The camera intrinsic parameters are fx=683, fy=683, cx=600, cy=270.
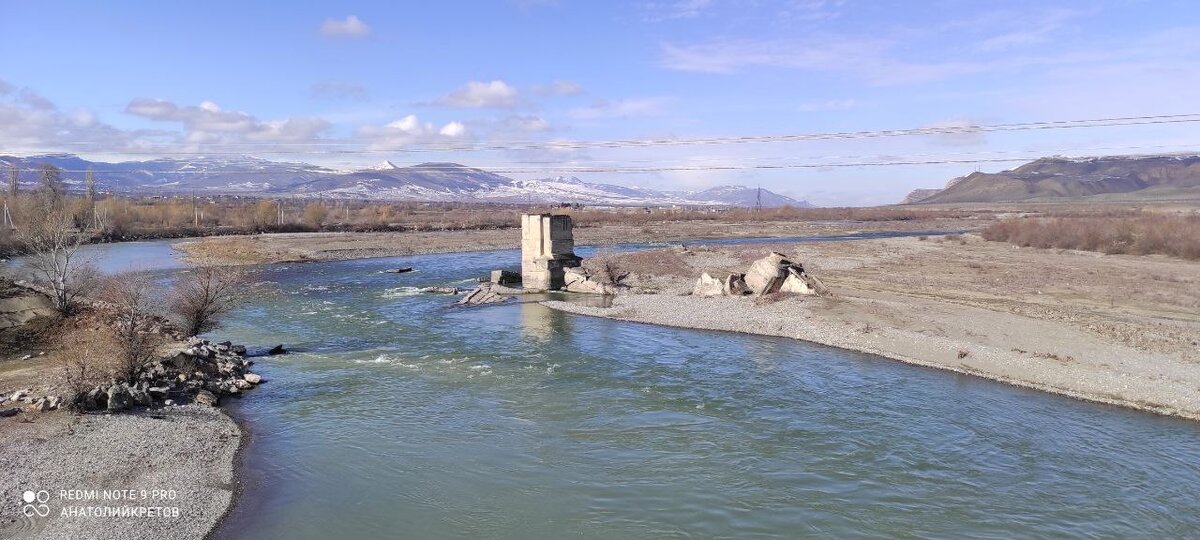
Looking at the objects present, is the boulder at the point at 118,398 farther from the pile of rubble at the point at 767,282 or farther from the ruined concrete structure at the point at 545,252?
the ruined concrete structure at the point at 545,252

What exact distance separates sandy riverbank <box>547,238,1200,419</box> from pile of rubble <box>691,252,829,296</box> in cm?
127

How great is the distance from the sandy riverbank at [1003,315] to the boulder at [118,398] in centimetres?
1872

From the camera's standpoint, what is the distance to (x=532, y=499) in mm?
12219

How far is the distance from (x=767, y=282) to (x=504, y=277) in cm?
1514

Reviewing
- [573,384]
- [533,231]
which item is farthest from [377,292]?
[573,384]

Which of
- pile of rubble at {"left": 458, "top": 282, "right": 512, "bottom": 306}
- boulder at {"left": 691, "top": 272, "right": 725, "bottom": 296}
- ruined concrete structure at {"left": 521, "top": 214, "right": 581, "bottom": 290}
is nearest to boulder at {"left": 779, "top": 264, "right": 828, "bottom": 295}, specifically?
boulder at {"left": 691, "top": 272, "right": 725, "bottom": 296}

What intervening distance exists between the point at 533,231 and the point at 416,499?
2837 cm

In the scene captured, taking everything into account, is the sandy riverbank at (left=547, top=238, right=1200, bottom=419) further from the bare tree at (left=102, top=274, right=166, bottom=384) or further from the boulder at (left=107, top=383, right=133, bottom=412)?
the boulder at (left=107, top=383, right=133, bottom=412)

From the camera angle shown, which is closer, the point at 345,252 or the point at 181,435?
the point at 181,435

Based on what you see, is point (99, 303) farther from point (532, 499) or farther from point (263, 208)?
point (263, 208)

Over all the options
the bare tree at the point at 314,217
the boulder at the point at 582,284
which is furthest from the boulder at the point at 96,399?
the bare tree at the point at 314,217

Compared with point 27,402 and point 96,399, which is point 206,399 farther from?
point 27,402

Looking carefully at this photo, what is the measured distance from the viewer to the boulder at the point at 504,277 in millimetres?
38875

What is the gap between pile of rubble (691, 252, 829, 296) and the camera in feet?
104
